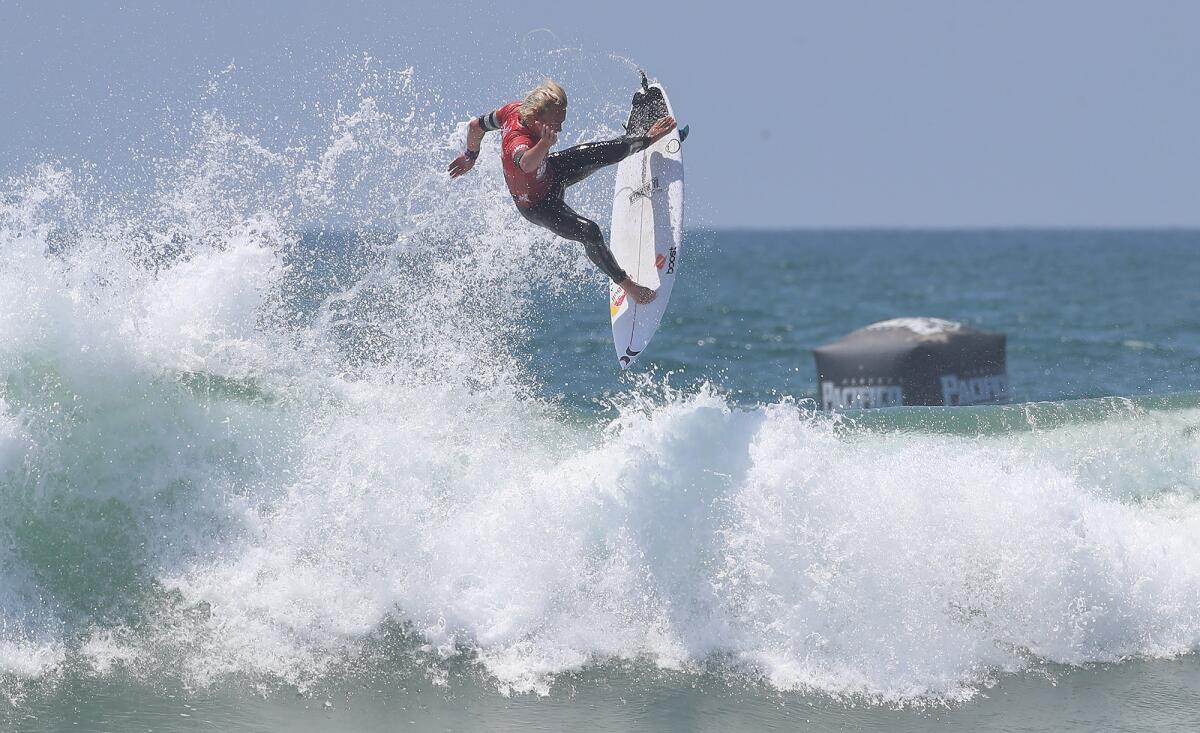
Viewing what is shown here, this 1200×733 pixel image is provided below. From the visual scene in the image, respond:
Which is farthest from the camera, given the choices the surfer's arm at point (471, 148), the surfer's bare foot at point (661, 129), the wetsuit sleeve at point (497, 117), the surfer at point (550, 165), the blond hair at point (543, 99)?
the surfer's bare foot at point (661, 129)

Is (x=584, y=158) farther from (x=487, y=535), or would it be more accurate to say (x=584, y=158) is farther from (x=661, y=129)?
(x=487, y=535)

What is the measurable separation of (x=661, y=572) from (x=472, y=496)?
123 cm

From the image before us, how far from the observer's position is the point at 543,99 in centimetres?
723

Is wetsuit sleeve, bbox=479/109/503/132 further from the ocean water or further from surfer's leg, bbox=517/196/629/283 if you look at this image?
the ocean water

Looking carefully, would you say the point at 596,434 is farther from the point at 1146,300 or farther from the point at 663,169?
the point at 1146,300

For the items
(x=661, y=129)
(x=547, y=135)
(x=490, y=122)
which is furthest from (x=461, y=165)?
(x=661, y=129)

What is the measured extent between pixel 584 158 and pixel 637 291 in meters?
0.97

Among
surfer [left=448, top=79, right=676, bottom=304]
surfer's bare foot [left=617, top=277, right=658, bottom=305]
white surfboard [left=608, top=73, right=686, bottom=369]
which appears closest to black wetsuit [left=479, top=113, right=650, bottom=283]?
surfer [left=448, top=79, right=676, bottom=304]

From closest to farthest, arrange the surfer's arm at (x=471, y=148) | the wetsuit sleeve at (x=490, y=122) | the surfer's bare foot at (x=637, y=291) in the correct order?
the wetsuit sleeve at (x=490, y=122), the surfer's arm at (x=471, y=148), the surfer's bare foot at (x=637, y=291)

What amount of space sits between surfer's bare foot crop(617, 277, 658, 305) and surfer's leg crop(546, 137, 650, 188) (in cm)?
76

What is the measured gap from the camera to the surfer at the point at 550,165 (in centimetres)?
741

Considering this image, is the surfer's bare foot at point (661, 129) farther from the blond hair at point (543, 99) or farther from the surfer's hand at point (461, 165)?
the surfer's hand at point (461, 165)

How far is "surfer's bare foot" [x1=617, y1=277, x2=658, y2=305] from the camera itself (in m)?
8.10

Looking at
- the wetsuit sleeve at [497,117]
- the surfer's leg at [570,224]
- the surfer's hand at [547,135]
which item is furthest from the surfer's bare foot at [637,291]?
the wetsuit sleeve at [497,117]
